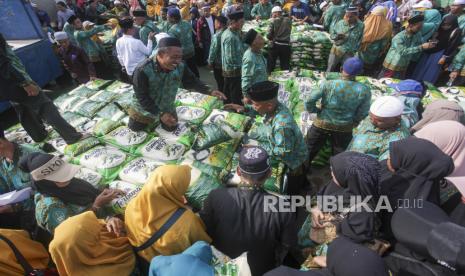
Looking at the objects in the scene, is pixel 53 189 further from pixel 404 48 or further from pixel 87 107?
pixel 404 48

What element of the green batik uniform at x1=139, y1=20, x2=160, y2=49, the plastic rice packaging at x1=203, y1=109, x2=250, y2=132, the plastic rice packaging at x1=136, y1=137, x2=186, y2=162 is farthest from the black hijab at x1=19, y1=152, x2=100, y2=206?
the green batik uniform at x1=139, y1=20, x2=160, y2=49

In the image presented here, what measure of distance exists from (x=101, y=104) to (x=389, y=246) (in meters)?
3.87

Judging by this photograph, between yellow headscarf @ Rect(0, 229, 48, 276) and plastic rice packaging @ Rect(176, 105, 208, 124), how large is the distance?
210cm

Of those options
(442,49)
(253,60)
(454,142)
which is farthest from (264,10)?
(454,142)

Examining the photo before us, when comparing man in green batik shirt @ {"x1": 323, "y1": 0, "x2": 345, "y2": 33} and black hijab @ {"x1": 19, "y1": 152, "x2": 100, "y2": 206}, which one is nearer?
black hijab @ {"x1": 19, "y1": 152, "x2": 100, "y2": 206}

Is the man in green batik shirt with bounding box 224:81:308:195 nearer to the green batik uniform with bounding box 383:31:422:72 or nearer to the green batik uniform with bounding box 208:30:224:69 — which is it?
the green batik uniform with bounding box 208:30:224:69

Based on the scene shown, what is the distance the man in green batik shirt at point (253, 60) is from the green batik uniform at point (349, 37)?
2269 mm

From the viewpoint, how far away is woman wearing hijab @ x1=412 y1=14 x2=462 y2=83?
5.00m

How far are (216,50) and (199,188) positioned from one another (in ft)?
10.7

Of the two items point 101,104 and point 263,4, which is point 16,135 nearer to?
point 101,104

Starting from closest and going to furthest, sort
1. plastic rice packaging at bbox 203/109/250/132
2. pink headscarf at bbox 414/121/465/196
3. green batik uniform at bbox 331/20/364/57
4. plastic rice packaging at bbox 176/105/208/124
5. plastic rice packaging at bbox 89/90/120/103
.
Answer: pink headscarf at bbox 414/121/465/196
plastic rice packaging at bbox 203/109/250/132
plastic rice packaging at bbox 176/105/208/124
plastic rice packaging at bbox 89/90/120/103
green batik uniform at bbox 331/20/364/57

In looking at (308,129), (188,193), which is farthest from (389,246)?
(308,129)

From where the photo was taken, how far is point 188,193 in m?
2.60

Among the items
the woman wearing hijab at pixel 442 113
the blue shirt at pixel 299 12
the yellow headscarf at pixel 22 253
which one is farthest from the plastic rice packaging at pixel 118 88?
the blue shirt at pixel 299 12
